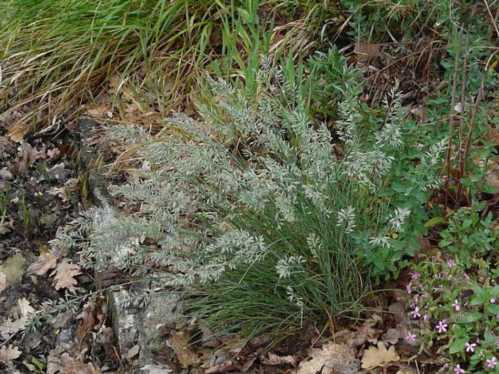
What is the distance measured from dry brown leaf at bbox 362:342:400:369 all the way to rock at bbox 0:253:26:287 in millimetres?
1918

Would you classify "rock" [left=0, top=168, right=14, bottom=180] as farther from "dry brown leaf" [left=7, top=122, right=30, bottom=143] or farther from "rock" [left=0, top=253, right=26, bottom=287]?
"rock" [left=0, top=253, right=26, bottom=287]

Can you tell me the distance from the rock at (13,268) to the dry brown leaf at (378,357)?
75.5 inches

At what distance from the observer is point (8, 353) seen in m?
3.11

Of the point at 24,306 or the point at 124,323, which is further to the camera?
the point at 24,306

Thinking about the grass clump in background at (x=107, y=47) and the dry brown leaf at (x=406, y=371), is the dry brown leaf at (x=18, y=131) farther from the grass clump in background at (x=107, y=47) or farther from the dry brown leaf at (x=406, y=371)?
the dry brown leaf at (x=406, y=371)

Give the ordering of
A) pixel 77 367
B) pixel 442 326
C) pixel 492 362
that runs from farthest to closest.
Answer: pixel 77 367, pixel 442 326, pixel 492 362

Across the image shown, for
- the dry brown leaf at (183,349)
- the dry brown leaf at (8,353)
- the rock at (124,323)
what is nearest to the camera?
the dry brown leaf at (183,349)

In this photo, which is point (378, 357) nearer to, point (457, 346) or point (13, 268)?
point (457, 346)

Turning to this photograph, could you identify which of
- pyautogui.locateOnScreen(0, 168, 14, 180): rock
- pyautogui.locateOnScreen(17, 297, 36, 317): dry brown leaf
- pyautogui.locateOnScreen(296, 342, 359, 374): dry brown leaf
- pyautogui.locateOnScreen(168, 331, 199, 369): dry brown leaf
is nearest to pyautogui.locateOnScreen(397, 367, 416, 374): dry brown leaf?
pyautogui.locateOnScreen(296, 342, 359, 374): dry brown leaf

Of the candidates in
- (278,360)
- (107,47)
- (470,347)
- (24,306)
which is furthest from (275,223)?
(107,47)

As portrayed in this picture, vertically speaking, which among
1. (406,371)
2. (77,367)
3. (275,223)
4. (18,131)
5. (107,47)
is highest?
(107,47)

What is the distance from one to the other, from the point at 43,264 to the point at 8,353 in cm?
56

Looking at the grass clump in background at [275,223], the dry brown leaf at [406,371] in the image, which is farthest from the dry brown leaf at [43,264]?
the dry brown leaf at [406,371]

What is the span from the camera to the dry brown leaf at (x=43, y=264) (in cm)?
353
